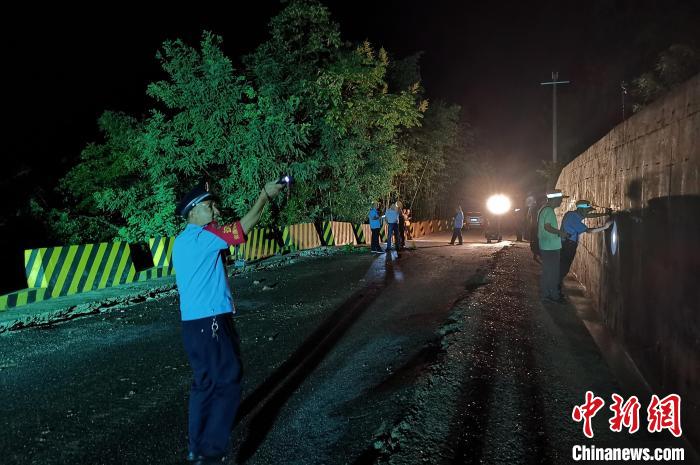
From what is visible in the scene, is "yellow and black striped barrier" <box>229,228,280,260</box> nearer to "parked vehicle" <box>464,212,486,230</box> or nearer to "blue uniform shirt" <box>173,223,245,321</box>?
"blue uniform shirt" <box>173,223,245,321</box>

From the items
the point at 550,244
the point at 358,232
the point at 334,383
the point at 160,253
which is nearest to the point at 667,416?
the point at 334,383

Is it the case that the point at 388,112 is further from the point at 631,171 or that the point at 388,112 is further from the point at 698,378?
the point at 698,378

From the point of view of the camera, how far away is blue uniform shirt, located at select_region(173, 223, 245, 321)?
3.69 metres

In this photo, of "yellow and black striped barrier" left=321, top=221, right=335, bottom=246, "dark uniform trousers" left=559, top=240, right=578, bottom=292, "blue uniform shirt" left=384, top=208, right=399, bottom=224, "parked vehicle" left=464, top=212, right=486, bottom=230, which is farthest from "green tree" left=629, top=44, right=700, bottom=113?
"parked vehicle" left=464, top=212, right=486, bottom=230

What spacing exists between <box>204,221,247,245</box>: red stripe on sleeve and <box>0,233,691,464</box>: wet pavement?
5.16ft

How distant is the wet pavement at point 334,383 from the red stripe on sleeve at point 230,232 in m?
1.57

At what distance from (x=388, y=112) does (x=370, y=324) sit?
17817mm

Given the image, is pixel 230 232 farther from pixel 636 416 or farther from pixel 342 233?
pixel 342 233

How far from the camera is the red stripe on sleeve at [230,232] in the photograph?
12.1ft

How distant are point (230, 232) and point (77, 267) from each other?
9.82 metres

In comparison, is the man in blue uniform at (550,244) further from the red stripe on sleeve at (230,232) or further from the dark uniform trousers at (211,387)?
the dark uniform trousers at (211,387)

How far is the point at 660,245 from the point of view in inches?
206

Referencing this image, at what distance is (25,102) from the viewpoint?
71.5 ft

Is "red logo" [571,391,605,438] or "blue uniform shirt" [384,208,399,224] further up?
"blue uniform shirt" [384,208,399,224]
